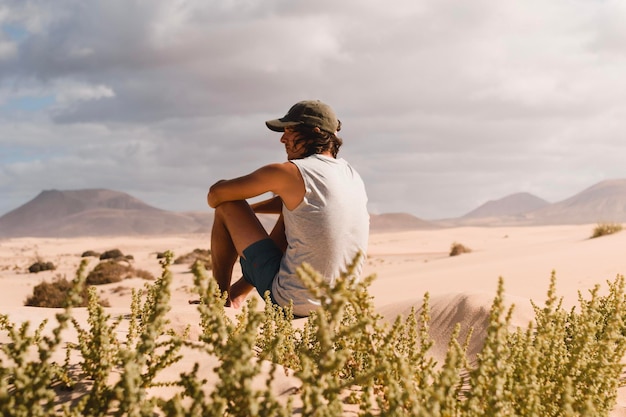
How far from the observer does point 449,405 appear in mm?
2119

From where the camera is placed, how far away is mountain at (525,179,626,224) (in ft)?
484

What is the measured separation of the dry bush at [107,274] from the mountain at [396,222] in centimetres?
9833

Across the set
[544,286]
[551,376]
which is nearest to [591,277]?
[544,286]

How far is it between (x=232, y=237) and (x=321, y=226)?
0.85 metres

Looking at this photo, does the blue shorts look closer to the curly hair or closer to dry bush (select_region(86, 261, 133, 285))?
the curly hair

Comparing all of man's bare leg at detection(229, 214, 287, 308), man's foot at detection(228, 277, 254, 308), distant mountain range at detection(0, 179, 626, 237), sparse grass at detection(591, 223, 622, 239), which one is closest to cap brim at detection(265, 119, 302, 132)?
man's bare leg at detection(229, 214, 287, 308)

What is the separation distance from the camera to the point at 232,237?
4.89 meters

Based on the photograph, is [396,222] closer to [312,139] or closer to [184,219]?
[184,219]

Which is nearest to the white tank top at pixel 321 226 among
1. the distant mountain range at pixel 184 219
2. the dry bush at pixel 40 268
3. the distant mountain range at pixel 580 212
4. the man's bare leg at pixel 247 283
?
the man's bare leg at pixel 247 283

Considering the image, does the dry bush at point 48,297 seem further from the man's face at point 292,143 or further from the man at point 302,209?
the man's face at point 292,143

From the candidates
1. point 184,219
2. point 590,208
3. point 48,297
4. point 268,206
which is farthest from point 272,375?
point 590,208

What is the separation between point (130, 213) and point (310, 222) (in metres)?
161

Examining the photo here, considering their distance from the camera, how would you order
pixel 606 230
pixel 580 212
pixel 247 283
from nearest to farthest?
pixel 247 283, pixel 606 230, pixel 580 212

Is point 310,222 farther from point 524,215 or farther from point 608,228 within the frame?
point 524,215
